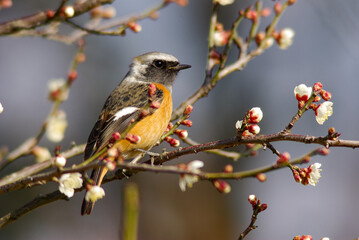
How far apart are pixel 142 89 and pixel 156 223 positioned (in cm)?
603

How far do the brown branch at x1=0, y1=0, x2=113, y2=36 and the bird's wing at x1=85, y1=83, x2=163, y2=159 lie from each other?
1090mm

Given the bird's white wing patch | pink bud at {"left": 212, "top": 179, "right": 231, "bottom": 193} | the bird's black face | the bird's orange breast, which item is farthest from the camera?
the bird's black face

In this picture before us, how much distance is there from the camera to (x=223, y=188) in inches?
71.7

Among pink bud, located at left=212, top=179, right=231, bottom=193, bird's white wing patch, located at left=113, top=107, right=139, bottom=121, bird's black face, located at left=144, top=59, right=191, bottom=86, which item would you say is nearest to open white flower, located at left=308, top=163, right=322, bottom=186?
pink bud, located at left=212, top=179, right=231, bottom=193

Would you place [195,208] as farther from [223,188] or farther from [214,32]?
[223,188]

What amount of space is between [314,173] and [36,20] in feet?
5.88

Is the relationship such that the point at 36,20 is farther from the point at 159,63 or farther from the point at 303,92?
the point at 159,63

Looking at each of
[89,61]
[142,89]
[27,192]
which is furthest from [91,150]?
[89,61]

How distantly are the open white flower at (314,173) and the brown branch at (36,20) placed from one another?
1.48m

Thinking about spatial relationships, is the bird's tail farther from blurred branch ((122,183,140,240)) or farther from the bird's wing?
blurred branch ((122,183,140,240))

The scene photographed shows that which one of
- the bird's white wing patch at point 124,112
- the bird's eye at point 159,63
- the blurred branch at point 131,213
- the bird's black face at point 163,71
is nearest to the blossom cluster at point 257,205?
the blurred branch at point 131,213

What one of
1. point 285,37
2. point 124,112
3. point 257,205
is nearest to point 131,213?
point 257,205

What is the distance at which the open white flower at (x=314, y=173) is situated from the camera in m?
2.53

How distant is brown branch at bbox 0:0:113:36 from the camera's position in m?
2.68
